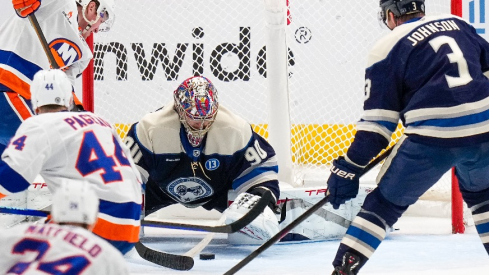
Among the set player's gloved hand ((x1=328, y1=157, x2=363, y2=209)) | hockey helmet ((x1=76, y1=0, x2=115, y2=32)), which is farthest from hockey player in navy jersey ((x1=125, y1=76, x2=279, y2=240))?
player's gloved hand ((x1=328, y1=157, x2=363, y2=209))

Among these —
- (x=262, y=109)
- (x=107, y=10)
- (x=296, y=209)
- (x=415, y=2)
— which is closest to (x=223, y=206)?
(x=296, y=209)

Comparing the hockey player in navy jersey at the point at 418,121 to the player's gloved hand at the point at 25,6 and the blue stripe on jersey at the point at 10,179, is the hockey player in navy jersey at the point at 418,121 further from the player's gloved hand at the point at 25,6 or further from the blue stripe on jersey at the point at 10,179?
the player's gloved hand at the point at 25,6

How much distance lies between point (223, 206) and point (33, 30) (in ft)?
3.73

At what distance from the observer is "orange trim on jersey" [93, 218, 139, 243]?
294 centimetres

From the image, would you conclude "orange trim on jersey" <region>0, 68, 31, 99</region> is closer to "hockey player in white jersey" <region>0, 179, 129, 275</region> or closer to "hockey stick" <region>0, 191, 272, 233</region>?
"hockey stick" <region>0, 191, 272, 233</region>

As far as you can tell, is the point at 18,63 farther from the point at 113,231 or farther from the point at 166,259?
the point at 113,231

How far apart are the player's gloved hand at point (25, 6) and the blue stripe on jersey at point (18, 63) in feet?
0.57

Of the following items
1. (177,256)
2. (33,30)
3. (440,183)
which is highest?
(33,30)

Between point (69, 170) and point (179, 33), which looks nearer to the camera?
point (69, 170)

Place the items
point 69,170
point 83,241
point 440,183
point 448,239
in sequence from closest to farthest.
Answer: point 83,241
point 69,170
point 448,239
point 440,183

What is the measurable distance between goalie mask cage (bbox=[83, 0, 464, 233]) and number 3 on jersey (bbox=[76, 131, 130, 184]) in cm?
328

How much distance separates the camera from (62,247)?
82.4 inches

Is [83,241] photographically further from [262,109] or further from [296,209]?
[262,109]

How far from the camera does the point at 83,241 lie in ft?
6.92
